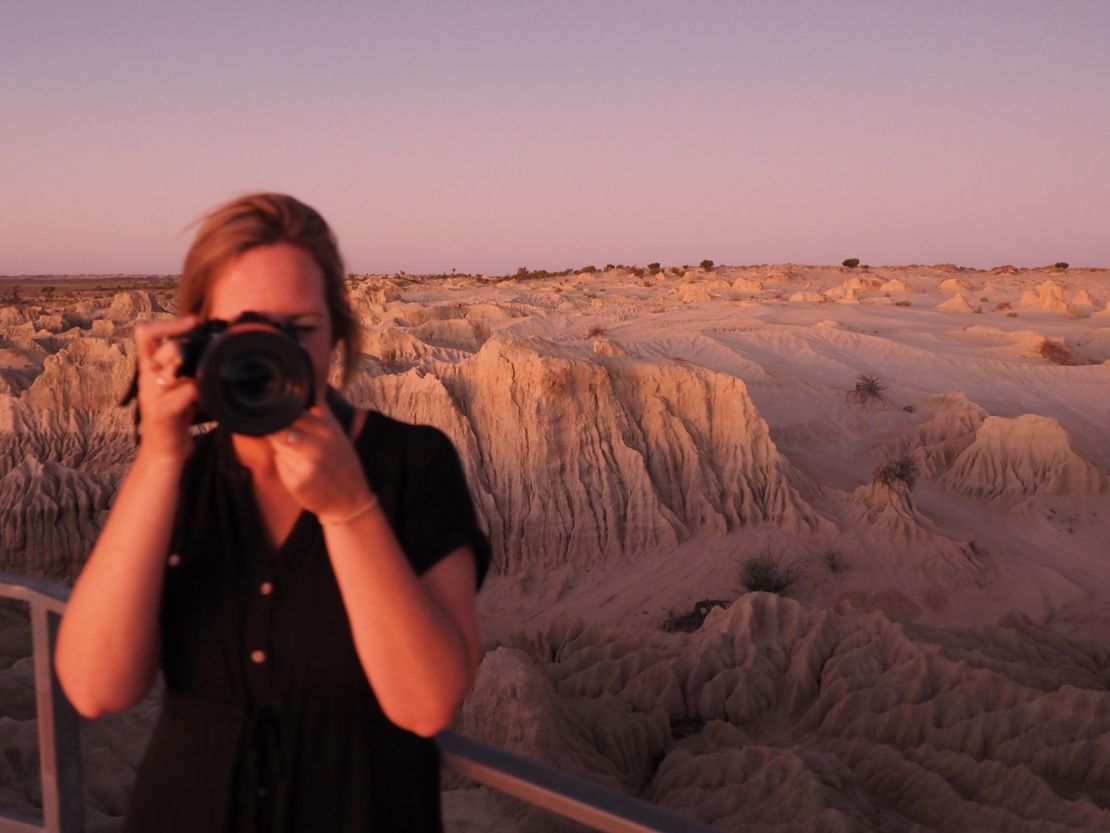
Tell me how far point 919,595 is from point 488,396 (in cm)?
710

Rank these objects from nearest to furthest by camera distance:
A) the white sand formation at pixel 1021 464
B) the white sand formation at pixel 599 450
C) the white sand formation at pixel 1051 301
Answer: the white sand formation at pixel 599 450, the white sand formation at pixel 1021 464, the white sand formation at pixel 1051 301

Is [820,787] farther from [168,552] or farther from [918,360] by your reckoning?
[918,360]

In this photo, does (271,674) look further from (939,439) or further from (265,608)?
(939,439)

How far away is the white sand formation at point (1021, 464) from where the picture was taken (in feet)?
49.0

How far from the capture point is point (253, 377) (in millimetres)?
1146

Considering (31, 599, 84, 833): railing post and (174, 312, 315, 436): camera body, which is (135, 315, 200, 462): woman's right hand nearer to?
(174, 312, 315, 436): camera body

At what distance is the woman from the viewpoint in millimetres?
1205

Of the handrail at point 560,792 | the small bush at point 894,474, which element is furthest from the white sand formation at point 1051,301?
the handrail at point 560,792

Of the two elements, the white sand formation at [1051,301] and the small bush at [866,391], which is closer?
the small bush at [866,391]

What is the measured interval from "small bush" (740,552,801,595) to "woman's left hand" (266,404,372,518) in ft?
36.5

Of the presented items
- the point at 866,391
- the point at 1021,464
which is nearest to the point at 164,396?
the point at 1021,464

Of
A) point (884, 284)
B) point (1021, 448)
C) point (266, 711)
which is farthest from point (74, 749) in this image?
point (884, 284)

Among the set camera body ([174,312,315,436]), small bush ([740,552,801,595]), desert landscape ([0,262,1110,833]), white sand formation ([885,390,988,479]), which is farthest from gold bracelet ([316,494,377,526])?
white sand formation ([885,390,988,479])

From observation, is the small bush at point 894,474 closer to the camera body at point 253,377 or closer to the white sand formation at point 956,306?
the camera body at point 253,377
